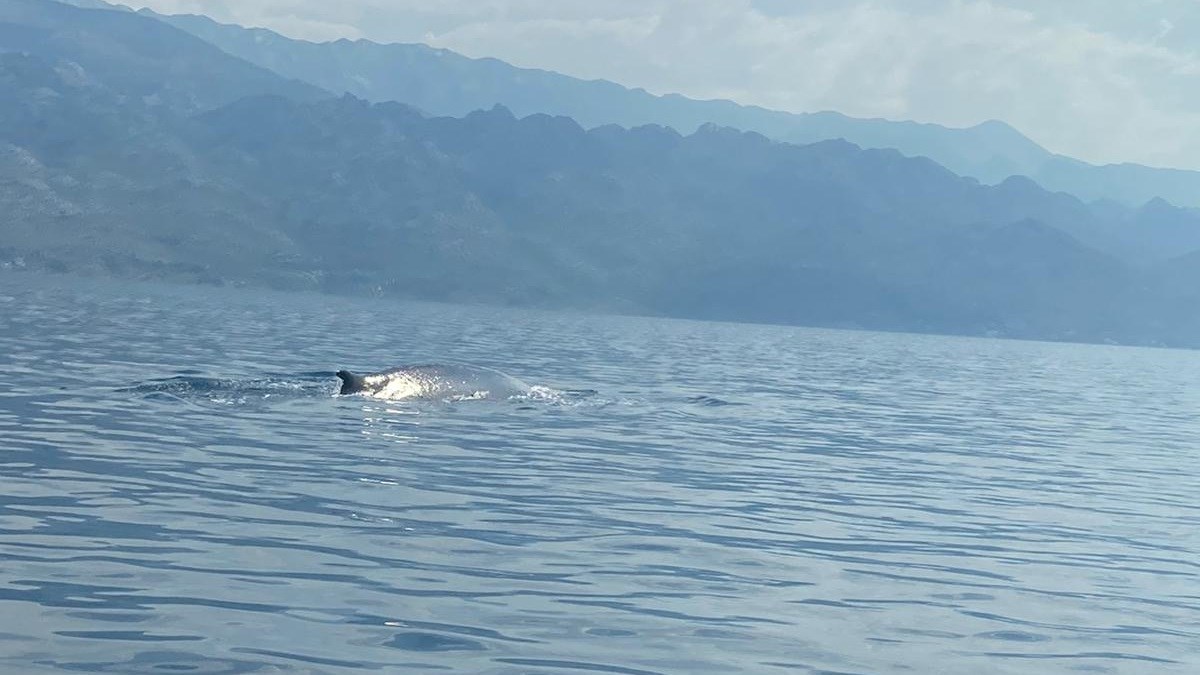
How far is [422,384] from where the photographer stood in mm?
42812

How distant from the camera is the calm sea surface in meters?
15.9

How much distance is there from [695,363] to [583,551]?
61.7 m

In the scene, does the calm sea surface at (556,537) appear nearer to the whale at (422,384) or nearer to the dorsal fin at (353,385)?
the dorsal fin at (353,385)

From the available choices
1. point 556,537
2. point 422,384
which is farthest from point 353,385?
point 556,537

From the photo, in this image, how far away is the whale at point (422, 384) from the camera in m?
42.5

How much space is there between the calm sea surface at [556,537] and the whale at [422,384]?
62cm

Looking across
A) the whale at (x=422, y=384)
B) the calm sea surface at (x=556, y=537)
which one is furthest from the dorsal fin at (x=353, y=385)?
the calm sea surface at (x=556, y=537)

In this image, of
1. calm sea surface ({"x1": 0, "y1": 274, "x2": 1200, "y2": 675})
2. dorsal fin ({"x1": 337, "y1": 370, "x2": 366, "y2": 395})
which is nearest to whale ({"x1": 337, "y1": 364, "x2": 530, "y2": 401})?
dorsal fin ({"x1": 337, "y1": 370, "x2": 366, "y2": 395})

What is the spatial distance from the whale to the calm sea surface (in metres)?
0.62

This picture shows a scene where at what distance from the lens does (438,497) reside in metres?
25.2

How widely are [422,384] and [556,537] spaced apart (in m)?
21.2

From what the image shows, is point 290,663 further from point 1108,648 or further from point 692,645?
point 1108,648

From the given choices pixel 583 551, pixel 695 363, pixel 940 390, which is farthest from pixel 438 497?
pixel 695 363

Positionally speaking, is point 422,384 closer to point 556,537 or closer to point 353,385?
point 353,385
